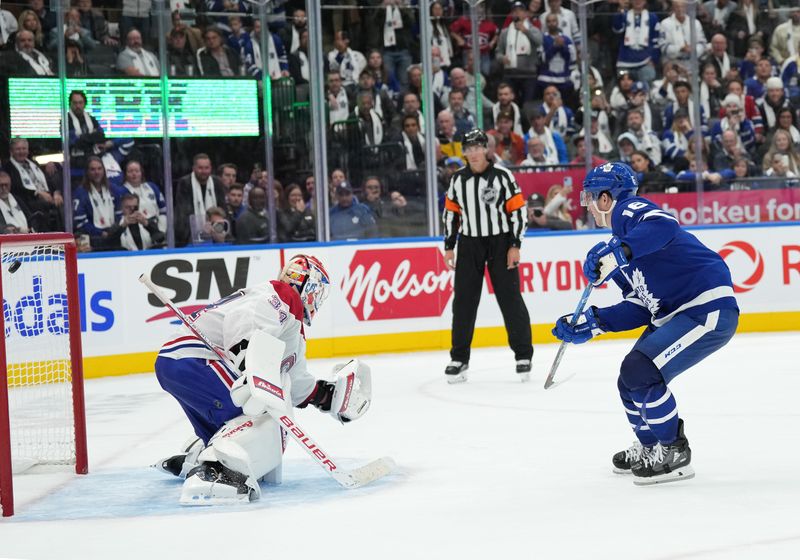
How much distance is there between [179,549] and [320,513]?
499 millimetres

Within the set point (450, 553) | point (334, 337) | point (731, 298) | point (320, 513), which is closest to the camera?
point (450, 553)

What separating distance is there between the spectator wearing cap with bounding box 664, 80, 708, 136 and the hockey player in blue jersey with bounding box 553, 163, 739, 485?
19.8ft

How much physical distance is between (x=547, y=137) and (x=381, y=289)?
2.22 meters

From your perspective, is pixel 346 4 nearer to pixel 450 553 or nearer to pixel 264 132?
pixel 264 132

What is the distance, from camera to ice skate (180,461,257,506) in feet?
11.1

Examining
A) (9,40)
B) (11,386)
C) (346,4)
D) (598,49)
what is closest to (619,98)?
(598,49)

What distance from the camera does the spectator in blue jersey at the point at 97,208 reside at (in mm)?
7758

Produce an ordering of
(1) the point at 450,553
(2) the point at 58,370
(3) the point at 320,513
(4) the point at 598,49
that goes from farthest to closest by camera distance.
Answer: (4) the point at 598,49, (2) the point at 58,370, (3) the point at 320,513, (1) the point at 450,553

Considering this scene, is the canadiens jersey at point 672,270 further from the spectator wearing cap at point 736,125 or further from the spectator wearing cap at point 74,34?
the spectator wearing cap at point 736,125

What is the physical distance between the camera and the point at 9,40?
25.8ft

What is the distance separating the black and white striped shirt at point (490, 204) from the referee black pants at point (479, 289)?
0.06m

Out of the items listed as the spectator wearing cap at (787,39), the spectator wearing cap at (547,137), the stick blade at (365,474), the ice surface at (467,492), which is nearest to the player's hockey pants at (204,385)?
the ice surface at (467,492)

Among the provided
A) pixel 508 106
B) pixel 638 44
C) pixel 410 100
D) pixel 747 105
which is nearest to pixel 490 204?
pixel 410 100

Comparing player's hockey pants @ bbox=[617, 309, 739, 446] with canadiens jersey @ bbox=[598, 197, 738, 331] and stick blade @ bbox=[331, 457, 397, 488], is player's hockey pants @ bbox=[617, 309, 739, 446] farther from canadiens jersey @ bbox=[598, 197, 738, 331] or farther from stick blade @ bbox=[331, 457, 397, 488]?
stick blade @ bbox=[331, 457, 397, 488]
